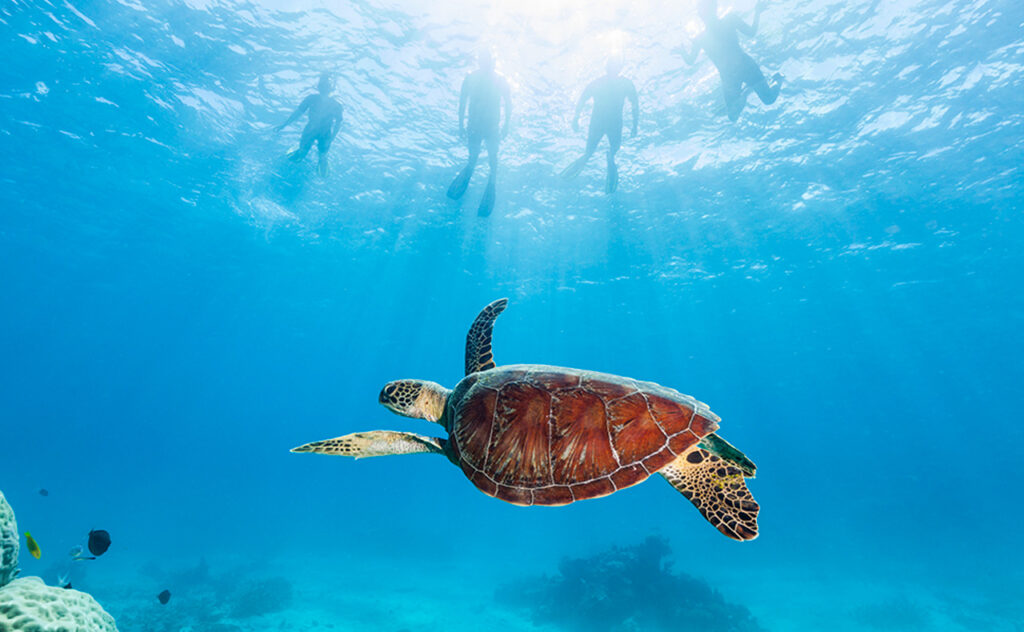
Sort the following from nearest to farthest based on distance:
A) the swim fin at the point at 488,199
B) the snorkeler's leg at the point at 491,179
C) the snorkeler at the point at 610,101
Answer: the snorkeler at the point at 610,101 < the snorkeler's leg at the point at 491,179 < the swim fin at the point at 488,199

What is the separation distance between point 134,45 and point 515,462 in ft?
57.8

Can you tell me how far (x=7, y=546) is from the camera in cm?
353

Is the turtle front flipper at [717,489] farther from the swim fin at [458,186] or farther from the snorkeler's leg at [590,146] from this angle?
the swim fin at [458,186]

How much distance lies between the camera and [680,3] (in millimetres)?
9719

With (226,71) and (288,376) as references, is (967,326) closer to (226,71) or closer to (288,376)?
(226,71)

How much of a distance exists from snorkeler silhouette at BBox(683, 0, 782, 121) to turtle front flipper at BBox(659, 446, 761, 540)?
31.7ft

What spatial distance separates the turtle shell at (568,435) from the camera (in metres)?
2.77

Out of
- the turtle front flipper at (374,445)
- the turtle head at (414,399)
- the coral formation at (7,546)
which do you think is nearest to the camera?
the turtle front flipper at (374,445)

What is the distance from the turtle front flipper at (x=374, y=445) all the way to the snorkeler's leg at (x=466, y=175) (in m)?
9.93

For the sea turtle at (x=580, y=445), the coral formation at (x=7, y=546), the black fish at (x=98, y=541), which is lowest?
the coral formation at (x=7, y=546)

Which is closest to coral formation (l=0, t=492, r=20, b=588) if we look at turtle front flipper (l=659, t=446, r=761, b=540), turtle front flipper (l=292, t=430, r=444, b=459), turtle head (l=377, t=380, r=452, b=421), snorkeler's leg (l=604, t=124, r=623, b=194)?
turtle front flipper (l=292, t=430, r=444, b=459)

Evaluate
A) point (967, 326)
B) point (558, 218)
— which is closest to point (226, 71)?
point (558, 218)

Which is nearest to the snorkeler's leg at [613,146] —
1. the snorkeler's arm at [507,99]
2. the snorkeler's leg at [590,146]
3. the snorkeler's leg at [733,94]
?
the snorkeler's leg at [590,146]

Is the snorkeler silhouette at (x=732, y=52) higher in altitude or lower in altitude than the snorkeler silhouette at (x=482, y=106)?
lower
